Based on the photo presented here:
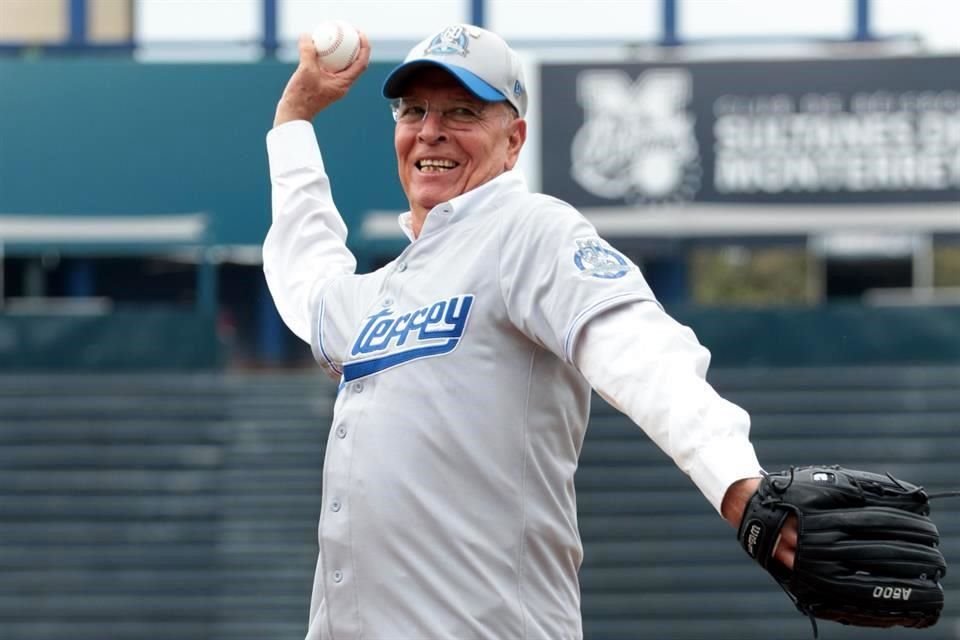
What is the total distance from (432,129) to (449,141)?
0.03 meters

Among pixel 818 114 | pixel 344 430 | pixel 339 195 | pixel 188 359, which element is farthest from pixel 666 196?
pixel 344 430

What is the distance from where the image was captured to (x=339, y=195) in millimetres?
7957

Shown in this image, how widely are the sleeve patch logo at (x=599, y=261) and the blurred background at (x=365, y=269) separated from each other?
551 centimetres

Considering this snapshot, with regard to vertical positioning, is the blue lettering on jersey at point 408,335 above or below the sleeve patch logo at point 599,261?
below

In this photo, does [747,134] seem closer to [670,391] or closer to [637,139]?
[637,139]

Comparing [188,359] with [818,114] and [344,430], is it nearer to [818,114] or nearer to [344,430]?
[818,114]

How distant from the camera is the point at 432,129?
2.41 metres

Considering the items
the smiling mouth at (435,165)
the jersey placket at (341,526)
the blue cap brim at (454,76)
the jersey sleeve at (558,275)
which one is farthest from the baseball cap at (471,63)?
the jersey placket at (341,526)

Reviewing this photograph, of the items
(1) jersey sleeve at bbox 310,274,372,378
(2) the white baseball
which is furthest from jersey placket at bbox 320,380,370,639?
(2) the white baseball

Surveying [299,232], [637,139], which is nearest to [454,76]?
[299,232]

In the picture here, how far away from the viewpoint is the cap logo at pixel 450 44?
7.75 ft

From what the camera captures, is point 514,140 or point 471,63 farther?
point 514,140

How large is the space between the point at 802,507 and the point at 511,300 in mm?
526

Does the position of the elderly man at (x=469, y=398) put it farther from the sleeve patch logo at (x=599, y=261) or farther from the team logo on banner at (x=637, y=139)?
the team logo on banner at (x=637, y=139)
